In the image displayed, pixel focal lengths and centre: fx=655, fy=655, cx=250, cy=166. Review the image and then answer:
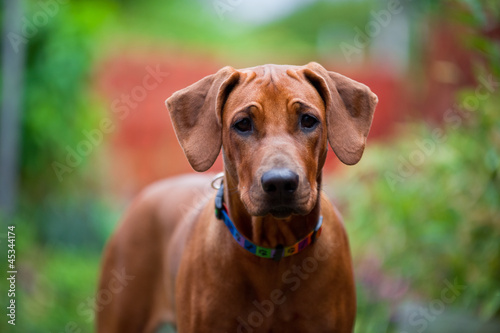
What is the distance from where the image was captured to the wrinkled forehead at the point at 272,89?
2.99 meters

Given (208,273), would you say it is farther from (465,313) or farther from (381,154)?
(381,154)

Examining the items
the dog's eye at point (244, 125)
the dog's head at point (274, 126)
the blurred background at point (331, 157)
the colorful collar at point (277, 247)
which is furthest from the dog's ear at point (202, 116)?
the blurred background at point (331, 157)

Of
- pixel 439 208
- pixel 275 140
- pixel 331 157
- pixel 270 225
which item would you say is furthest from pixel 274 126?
pixel 331 157

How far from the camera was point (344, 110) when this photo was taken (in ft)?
10.4

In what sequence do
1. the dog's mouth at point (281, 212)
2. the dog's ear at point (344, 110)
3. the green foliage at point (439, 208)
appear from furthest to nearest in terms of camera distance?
the green foliage at point (439, 208)
the dog's ear at point (344, 110)
the dog's mouth at point (281, 212)

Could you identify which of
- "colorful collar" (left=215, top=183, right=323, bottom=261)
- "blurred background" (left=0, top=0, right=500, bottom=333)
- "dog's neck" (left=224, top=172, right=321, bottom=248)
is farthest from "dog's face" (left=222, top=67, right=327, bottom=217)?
"blurred background" (left=0, top=0, right=500, bottom=333)

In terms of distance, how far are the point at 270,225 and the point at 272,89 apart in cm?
65

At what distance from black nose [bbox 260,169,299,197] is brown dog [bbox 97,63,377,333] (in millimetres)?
72

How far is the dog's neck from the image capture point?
10.3 feet

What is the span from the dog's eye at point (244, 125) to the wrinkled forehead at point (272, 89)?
73 mm

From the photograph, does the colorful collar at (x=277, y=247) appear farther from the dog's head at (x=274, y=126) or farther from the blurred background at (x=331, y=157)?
the blurred background at (x=331, y=157)

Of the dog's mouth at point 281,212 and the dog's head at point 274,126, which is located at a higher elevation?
the dog's head at point 274,126

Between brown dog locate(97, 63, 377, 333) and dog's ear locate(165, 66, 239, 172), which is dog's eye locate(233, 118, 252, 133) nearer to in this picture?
brown dog locate(97, 63, 377, 333)

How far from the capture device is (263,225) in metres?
3.13
